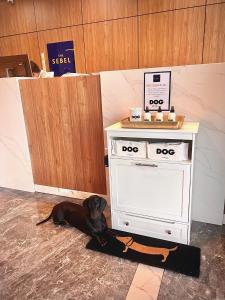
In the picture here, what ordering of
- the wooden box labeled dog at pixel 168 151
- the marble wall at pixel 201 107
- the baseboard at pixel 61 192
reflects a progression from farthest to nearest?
the baseboard at pixel 61 192
the marble wall at pixel 201 107
the wooden box labeled dog at pixel 168 151

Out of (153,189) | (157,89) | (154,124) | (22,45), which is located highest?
(22,45)

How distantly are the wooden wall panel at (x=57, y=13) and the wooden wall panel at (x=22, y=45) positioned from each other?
24 cm

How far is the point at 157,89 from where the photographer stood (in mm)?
1924

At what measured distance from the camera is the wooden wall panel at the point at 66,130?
89.5 inches

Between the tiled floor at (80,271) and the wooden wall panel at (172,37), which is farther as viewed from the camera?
the wooden wall panel at (172,37)

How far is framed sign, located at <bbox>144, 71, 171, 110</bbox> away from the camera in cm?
188

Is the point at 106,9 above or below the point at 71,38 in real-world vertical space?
above

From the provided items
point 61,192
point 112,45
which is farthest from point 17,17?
point 61,192

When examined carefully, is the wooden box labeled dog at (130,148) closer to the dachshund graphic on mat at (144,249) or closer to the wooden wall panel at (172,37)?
the dachshund graphic on mat at (144,249)

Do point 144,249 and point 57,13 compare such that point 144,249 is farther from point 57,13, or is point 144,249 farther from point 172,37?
point 57,13

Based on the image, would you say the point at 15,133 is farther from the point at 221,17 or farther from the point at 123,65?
the point at 221,17

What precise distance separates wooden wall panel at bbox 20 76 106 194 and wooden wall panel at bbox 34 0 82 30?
1343mm

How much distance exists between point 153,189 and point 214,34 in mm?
2068

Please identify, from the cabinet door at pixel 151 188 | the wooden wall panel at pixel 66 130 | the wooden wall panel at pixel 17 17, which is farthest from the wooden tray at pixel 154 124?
the wooden wall panel at pixel 17 17
